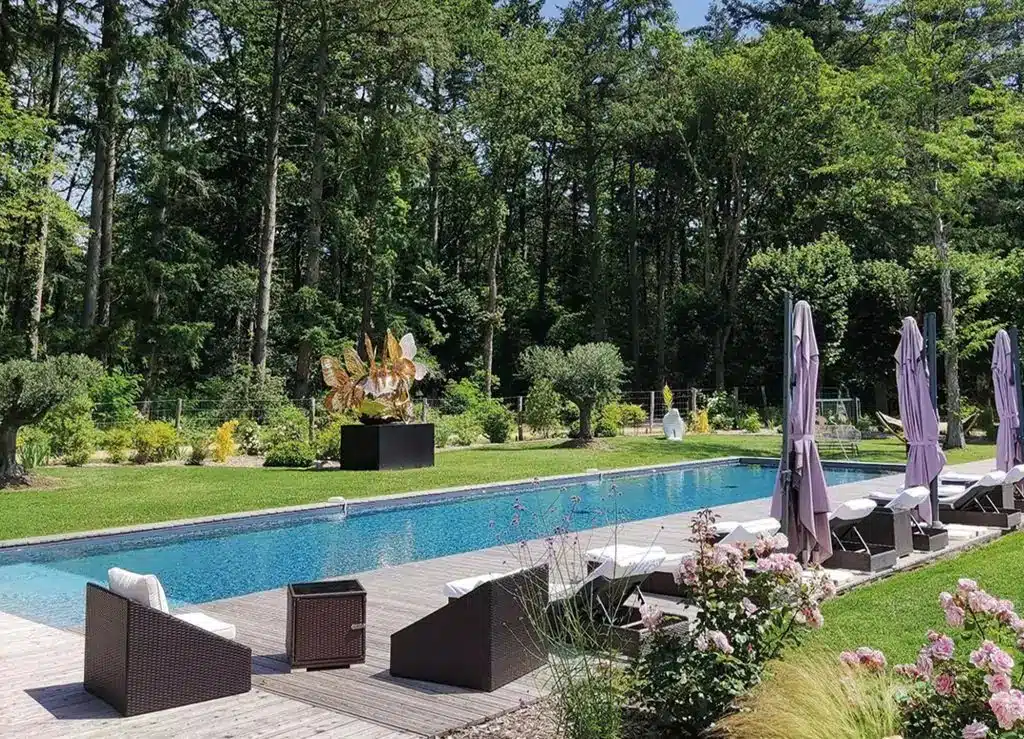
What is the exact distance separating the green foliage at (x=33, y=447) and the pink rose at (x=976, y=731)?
597 inches

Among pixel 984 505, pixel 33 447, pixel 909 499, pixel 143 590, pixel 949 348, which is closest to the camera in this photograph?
pixel 143 590

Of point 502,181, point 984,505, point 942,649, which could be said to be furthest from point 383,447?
point 502,181

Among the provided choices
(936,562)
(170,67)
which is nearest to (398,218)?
(170,67)

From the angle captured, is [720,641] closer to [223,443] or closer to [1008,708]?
[1008,708]

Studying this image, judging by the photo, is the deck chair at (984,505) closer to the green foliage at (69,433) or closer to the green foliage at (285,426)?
the green foliage at (285,426)

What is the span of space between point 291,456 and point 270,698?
12.6m

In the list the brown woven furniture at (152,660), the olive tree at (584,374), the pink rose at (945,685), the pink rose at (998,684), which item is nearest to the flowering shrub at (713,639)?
the pink rose at (945,685)

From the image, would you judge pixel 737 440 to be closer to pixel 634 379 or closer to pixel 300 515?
pixel 634 379

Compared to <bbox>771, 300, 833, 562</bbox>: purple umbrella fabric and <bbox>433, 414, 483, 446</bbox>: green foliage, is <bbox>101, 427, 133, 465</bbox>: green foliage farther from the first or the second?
<bbox>771, 300, 833, 562</bbox>: purple umbrella fabric

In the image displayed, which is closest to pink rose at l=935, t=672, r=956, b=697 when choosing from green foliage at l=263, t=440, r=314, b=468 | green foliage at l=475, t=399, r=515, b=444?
green foliage at l=263, t=440, r=314, b=468

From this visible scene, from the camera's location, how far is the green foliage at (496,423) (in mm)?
22141

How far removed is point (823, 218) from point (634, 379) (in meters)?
9.44

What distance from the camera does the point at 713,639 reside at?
3.51 m

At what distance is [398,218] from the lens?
90.0ft
